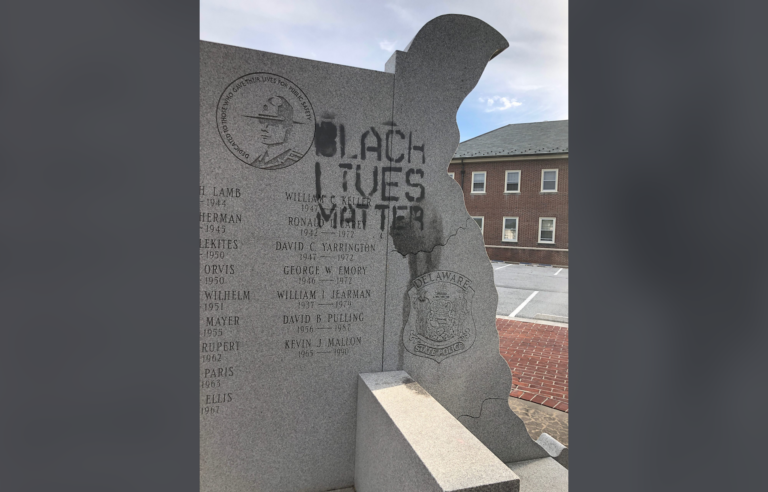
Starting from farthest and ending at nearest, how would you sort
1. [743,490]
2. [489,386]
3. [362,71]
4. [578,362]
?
1. [489,386]
2. [362,71]
3. [578,362]
4. [743,490]

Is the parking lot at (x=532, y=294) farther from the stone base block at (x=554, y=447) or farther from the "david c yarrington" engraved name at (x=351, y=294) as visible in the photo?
the "david c yarrington" engraved name at (x=351, y=294)

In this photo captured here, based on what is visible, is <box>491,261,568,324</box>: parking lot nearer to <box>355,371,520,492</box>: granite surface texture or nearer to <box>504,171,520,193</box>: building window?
<box>504,171,520,193</box>: building window

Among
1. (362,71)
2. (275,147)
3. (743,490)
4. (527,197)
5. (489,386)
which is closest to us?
(743,490)

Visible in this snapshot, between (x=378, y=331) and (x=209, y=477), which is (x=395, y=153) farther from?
(x=209, y=477)

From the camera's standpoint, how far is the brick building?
25.6 meters

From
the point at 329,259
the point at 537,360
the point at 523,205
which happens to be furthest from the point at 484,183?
the point at 329,259

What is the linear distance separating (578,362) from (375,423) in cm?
344

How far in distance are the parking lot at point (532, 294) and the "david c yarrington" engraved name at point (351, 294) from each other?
22.0 ft

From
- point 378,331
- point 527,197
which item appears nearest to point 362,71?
point 378,331

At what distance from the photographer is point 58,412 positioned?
9.0 inches

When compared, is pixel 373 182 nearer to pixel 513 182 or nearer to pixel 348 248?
pixel 348 248

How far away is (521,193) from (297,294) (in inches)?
986

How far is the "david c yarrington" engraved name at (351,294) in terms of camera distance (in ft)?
13.0

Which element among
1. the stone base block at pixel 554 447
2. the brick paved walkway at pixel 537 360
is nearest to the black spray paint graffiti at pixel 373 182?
the stone base block at pixel 554 447
